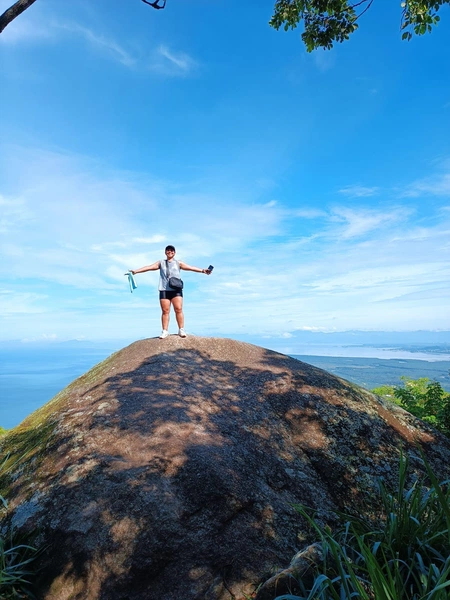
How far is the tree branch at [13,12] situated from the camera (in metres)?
7.27

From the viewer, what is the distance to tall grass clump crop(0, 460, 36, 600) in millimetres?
4176

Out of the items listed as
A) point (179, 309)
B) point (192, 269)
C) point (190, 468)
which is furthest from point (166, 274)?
point (190, 468)

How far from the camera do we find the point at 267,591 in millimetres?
3316

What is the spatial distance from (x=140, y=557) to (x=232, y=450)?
2.20 meters

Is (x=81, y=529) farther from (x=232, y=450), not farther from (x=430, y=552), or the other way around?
(x=430, y=552)

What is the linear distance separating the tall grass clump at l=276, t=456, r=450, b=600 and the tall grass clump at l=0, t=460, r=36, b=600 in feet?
10.7

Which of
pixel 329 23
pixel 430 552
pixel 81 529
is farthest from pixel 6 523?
pixel 329 23

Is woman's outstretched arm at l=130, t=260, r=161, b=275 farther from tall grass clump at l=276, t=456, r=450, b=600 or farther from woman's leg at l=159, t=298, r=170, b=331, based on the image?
tall grass clump at l=276, t=456, r=450, b=600

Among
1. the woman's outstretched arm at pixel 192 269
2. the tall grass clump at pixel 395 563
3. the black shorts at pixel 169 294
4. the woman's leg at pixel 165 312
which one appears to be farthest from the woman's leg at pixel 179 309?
the tall grass clump at pixel 395 563

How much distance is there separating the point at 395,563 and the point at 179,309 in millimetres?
9040

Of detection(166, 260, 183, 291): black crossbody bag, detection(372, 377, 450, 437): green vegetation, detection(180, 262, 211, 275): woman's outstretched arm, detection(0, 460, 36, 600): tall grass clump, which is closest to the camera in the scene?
detection(0, 460, 36, 600): tall grass clump

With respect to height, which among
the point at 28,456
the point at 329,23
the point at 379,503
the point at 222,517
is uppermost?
the point at 329,23

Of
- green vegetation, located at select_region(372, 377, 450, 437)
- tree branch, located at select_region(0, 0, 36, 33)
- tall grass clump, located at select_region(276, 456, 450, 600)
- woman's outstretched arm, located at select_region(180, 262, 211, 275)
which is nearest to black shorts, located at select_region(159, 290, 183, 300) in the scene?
woman's outstretched arm, located at select_region(180, 262, 211, 275)

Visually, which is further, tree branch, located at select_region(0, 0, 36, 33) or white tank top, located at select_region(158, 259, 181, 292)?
white tank top, located at select_region(158, 259, 181, 292)
